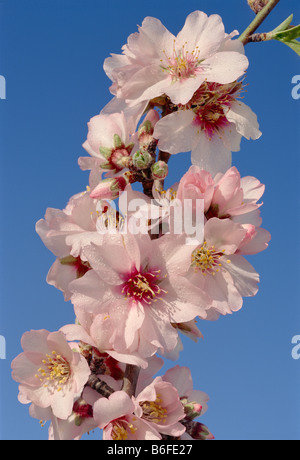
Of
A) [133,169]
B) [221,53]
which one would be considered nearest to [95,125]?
[133,169]

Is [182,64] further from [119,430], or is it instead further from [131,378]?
[119,430]

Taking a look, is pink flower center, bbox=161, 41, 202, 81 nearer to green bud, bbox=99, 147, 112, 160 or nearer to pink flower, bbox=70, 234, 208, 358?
green bud, bbox=99, 147, 112, 160

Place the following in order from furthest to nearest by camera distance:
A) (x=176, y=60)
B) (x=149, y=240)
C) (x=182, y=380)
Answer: (x=182, y=380)
(x=176, y=60)
(x=149, y=240)

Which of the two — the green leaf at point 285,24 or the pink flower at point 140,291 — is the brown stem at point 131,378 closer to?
the pink flower at point 140,291

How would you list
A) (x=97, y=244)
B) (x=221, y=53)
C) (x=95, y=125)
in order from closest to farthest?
(x=97, y=244)
(x=221, y=53)
(x=95, y=125)

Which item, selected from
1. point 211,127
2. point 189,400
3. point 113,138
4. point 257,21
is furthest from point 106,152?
point 189,400

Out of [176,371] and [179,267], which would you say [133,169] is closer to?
[179,267]
